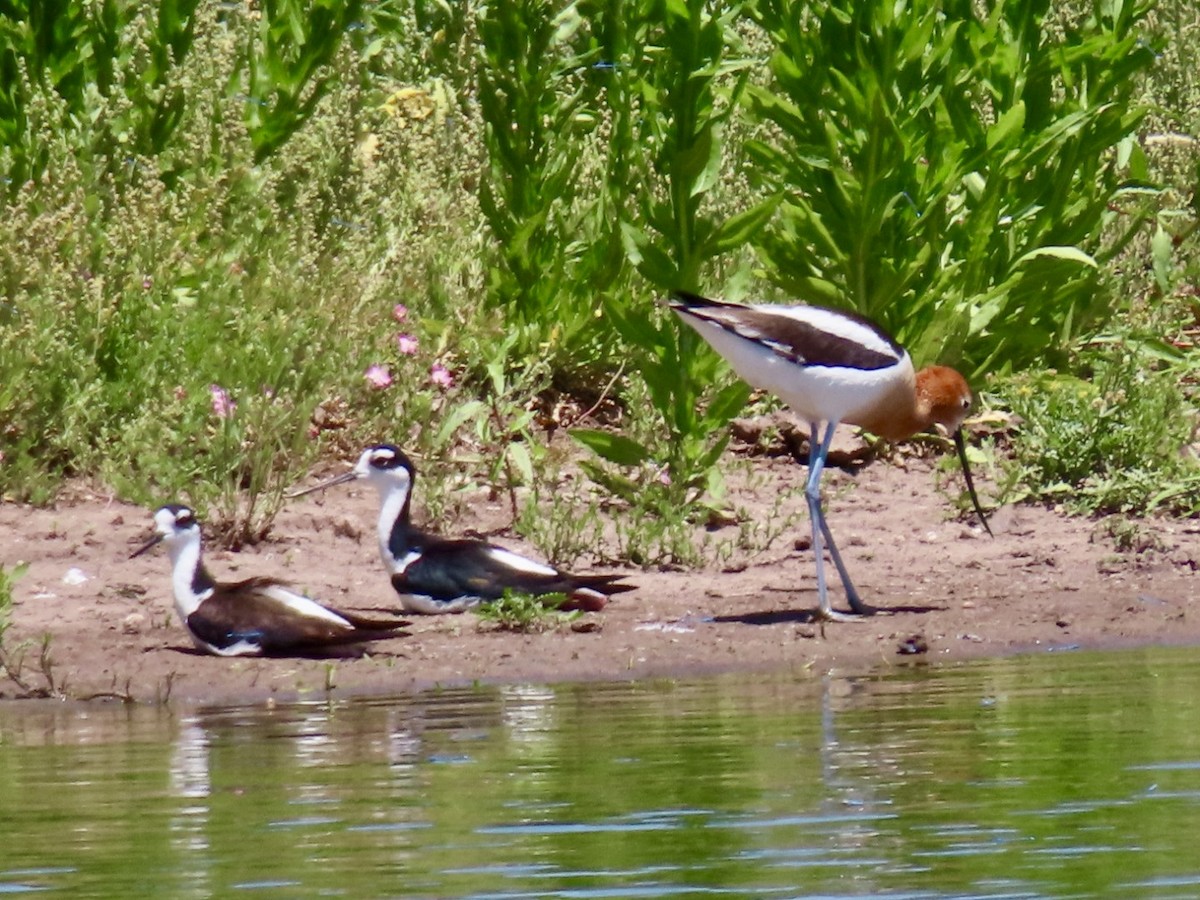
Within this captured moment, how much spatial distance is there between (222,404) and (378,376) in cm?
91

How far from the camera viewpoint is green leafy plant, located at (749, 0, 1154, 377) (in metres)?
11.2

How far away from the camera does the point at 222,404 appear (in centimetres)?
1083

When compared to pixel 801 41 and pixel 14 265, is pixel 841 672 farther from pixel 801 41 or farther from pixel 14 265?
pixel 14 265

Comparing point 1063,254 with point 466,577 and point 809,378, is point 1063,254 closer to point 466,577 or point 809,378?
point 809,378

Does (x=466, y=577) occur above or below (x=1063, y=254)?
below

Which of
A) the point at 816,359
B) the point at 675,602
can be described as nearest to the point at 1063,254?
the point at 816,359

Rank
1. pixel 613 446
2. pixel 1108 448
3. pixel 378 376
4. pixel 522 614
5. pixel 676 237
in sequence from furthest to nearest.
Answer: pixel 1108 448
pixel 378 376
pixel 613 446
pixel 676 237
pixel 522 614

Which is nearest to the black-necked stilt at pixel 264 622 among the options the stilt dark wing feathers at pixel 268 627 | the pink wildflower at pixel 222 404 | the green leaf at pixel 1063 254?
the stilt dark wing feathers at pixel 268 627

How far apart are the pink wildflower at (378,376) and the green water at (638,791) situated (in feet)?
10.7

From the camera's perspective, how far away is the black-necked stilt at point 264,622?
895cm

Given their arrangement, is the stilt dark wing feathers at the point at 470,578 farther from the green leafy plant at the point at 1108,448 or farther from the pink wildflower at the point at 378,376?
the green leafy plant at the point at 1108,448

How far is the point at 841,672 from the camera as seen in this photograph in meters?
8.75

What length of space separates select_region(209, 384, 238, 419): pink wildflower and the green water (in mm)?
2631

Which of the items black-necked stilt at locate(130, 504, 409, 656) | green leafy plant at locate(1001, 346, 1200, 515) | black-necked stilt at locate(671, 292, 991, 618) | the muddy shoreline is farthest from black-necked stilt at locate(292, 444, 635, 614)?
green leafy plant at locate(1001, 346, 1200, 515)
